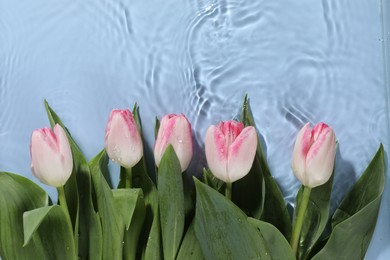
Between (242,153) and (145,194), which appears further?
(145,194)

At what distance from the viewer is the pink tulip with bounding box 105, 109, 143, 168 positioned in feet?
3.03

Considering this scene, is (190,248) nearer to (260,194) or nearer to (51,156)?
(260,194)

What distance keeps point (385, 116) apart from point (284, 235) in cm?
21

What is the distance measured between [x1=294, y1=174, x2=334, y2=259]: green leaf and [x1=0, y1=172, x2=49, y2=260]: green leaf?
1.13 ft

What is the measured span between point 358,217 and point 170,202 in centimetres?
23

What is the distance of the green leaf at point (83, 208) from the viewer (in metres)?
0.97

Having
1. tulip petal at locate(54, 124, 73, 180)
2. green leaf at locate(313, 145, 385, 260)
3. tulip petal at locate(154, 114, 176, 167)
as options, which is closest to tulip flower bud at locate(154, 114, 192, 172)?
tulip petal at locate(154, 114, 176, 167)

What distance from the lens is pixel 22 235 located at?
37.7 inches

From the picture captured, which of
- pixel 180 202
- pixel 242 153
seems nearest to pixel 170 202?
pixel 180 202

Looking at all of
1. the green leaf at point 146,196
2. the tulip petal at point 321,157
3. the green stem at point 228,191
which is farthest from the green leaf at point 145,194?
the tulip petal at point 321,157

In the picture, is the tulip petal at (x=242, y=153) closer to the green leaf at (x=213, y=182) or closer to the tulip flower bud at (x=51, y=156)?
the green leaf at (x=213, y=182)

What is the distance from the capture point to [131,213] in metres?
0.93

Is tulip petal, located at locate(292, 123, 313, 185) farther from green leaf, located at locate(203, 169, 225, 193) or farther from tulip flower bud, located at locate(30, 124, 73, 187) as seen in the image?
tulip flower bud, located at locate(30, 124, 73, 187)

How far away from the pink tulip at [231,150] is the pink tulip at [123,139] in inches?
3.8
